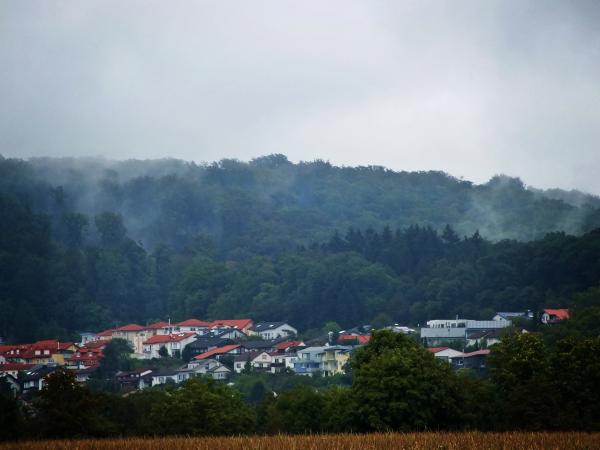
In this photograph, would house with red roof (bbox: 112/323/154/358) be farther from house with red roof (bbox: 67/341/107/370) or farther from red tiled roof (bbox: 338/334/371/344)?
red tiled roof (bbox: 338/334/371/344)

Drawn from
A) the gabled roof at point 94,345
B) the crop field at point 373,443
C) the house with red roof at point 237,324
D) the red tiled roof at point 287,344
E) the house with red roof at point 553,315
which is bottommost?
the gabled roof at point 94,345

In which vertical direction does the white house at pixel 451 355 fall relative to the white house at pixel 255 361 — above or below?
above

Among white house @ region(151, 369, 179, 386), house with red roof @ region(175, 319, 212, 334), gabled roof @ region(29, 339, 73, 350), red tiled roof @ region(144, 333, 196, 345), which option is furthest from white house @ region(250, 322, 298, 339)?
white house @ region(151, 369, 179, 386)

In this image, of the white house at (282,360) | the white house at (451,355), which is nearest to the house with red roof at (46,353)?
the white house at (282,360)

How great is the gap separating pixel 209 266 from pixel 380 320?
49.4 m

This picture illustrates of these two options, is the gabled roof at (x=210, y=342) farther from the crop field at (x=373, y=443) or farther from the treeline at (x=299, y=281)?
the crop field at (x=373, y=443)

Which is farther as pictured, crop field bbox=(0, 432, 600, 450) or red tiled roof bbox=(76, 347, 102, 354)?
red tiled roof bbox=(76, 347, 102, 354)

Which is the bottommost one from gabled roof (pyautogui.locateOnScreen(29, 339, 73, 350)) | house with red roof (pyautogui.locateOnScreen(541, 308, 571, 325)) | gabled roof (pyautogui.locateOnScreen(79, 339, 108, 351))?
gabled roof (pyautogui.locateOnScreen(79, 339, 108, 351))

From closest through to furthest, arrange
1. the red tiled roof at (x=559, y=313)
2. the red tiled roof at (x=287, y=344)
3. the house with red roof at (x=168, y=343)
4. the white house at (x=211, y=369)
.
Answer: the red tiled roof at (x=559, y=313), the white house at (x=211, y=369), the red tiled roof at (x=287, y=344), the house with red roof at (x=168, y=343)

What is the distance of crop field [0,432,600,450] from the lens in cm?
3297

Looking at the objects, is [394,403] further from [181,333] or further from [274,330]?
[181,333]

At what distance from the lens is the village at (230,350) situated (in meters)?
106

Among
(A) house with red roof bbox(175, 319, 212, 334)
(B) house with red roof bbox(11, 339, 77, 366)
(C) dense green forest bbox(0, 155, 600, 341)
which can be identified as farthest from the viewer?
(A) house with red roof bbox(175, 319, 212, 334)

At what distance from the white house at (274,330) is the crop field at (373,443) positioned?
97.5 m
